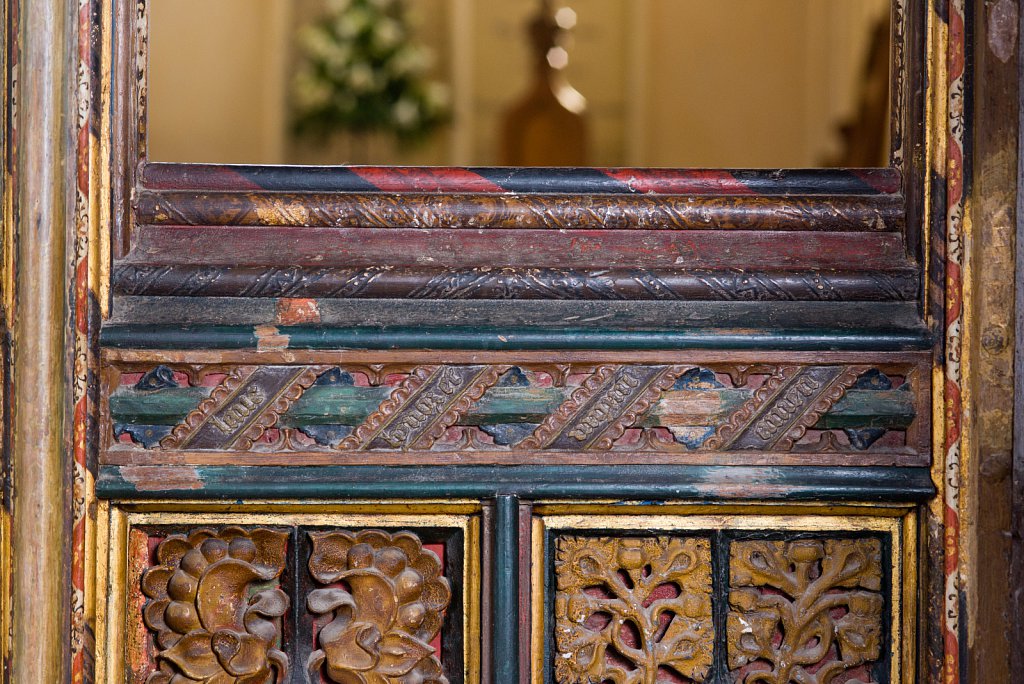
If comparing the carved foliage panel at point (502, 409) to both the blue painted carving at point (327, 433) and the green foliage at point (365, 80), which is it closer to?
the blue painted carving at point (327, 433)

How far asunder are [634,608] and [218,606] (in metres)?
0.52

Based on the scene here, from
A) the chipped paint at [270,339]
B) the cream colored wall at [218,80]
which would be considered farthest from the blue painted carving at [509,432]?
the cream colored wall at [218,80]

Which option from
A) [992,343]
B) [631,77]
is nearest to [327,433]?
[992,343]

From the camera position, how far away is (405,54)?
152 inches

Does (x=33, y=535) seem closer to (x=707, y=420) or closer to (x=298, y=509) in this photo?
(x=298, y=509)

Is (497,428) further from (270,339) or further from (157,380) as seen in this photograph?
(157,380)

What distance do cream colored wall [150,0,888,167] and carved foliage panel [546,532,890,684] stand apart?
9.38 ft

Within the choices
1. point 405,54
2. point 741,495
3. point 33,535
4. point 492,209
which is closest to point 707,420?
point 741,495

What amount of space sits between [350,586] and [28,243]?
1.89ft

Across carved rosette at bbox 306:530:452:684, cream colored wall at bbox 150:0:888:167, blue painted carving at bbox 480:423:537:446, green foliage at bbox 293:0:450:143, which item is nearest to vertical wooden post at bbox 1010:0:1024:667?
blue painted carving at bbox 480:423:537:446

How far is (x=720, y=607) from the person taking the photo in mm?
1287

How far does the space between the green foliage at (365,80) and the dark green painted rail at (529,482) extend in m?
2.78

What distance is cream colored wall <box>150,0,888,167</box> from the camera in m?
3.99

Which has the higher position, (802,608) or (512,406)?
(512,406)
